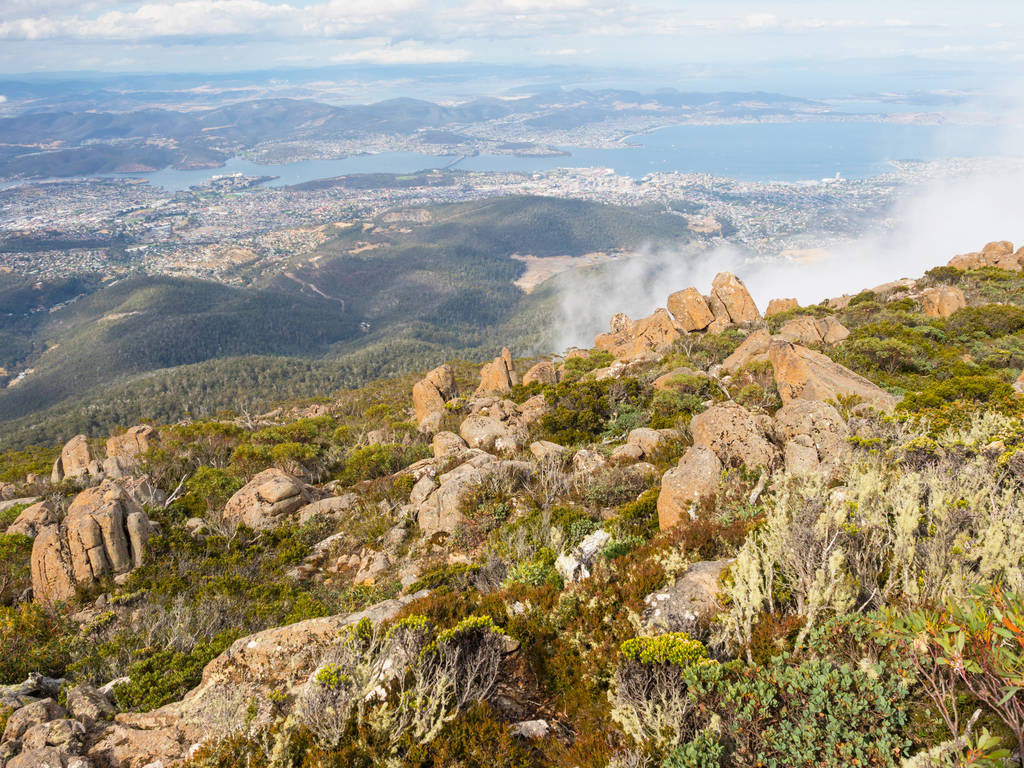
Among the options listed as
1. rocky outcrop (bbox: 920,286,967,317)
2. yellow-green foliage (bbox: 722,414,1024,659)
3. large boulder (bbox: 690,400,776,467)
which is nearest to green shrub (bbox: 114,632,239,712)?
yellow-green foliage (bbox: 722,414,1024,659)

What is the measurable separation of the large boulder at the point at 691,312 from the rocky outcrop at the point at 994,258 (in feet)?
67.0

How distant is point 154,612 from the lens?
998cm

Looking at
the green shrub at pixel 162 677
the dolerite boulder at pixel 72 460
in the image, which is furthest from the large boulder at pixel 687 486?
the dolerite boulder at pixel 72 460

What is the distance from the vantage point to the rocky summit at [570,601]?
4078mm

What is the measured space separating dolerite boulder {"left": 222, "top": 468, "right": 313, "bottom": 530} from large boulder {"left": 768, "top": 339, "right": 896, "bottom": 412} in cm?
1470

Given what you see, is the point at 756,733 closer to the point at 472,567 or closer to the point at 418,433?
the point at 472,567

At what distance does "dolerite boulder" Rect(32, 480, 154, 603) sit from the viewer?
11414 millimetres

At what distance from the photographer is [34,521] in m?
13.9

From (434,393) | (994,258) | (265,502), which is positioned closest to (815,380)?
(265,502)

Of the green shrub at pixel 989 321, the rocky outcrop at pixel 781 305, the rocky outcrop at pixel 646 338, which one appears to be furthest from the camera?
the rocky outcrop at pixel 781 305

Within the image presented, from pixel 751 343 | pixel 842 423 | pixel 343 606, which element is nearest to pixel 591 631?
pixel 343 606

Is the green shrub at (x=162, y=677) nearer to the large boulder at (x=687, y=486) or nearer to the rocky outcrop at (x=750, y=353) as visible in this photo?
the large boulder at (x=687, y=486)

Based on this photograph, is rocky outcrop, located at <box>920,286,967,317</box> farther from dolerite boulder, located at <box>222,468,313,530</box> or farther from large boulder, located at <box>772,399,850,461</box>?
dolerite boulder, located at <box>222,468,313,530</box>

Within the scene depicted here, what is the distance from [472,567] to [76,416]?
79.3 meters
